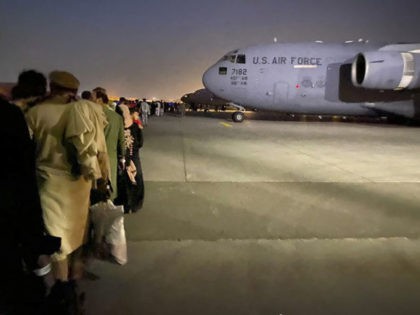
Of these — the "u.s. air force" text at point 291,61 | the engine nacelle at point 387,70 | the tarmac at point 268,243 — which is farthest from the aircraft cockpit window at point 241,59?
the tarmac at point 268,243

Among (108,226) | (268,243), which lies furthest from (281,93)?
(108,226)

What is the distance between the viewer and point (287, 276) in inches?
139

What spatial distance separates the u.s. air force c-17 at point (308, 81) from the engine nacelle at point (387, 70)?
779mm

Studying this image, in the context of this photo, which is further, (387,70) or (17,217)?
(387,70)

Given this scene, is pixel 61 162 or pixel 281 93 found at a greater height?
pixel 281 93

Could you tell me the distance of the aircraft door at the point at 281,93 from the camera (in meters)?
18.4

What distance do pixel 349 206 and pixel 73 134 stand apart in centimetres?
418

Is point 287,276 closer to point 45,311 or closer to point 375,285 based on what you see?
point 375,285

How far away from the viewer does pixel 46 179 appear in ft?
9.34

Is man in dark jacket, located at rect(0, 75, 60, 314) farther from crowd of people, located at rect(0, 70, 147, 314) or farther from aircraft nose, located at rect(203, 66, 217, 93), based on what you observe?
aircraft nose, located at rect(203, 66, 217, 93)

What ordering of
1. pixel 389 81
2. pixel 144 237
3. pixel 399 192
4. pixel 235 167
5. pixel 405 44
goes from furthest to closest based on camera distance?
1. pixel 405 44
2. pixel 389 81
3. pixel 235 167
4. pixel 399 192
5. pixel 144 237

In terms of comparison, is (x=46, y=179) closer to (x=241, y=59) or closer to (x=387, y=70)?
(x=387, y=70)

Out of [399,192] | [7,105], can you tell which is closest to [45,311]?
[7,105]

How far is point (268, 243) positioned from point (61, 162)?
7.76ft
